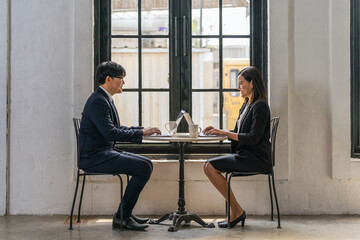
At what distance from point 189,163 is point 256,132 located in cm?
97

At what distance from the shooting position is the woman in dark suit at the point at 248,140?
4598 mm

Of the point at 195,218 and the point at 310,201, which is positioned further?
the point at 310,201

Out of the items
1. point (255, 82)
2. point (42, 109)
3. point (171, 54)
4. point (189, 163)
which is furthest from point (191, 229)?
point (42, 109)

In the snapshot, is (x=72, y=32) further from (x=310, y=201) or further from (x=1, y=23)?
(x=310, y=201)

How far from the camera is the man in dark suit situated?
450 cm

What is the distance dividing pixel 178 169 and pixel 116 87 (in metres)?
1.11

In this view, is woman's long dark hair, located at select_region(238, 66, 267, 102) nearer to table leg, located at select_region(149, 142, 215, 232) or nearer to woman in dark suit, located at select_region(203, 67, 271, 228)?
woman in dark suit, located at select_region(203, 67, 271, 228)

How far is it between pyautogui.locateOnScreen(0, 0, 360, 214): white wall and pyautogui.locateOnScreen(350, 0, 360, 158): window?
155 millimetres

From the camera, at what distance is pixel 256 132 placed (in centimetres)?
459

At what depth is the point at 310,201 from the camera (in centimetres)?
533

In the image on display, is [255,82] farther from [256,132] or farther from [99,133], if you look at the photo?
[99,133]

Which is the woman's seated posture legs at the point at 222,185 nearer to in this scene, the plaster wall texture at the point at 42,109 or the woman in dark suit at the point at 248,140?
the woman in dark suit at the point at 248,140

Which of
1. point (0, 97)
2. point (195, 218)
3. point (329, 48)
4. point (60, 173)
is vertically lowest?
point (195, 218)

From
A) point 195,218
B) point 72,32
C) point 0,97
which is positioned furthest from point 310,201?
point 0,97
